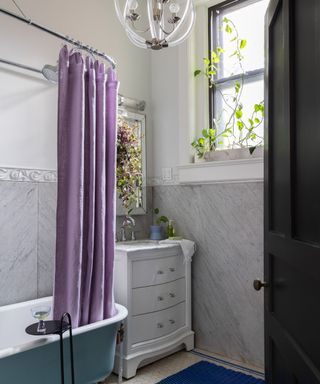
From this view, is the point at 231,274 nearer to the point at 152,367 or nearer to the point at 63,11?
the point at 152,367

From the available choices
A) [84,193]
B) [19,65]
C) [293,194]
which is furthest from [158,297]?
[19,65]

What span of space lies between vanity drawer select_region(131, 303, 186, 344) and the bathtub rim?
258 millimetres

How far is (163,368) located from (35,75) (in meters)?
2.15

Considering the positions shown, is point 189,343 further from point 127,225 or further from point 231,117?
point 231,117

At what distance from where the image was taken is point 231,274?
8.73ft

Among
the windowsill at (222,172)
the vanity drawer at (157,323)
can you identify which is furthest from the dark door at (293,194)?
the vanity drawer at (157,323)

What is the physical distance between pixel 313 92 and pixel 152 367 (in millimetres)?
2153

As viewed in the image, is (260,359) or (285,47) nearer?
(285,47)

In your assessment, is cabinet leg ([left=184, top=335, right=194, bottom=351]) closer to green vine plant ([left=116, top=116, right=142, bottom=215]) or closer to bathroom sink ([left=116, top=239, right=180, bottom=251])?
bathroom sink ([left=116, top=239, right=180, bottom=251])

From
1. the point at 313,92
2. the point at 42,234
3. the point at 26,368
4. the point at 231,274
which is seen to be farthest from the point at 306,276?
the point at 42,234

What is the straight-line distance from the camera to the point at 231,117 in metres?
2.85

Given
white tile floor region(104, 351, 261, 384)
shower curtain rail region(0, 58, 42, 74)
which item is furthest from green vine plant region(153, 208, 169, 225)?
shower curtain rail region(0, 58, 42, 74)

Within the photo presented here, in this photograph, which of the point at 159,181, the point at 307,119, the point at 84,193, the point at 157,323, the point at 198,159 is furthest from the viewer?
the point at 159,181

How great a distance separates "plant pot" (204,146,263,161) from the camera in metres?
2.58
